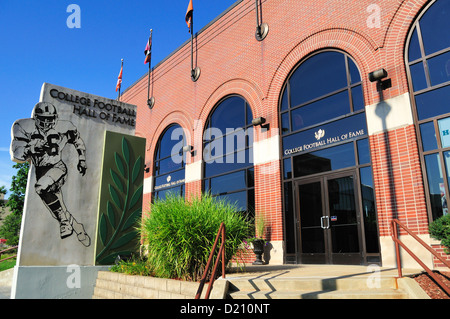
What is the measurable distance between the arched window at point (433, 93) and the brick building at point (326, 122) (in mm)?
24

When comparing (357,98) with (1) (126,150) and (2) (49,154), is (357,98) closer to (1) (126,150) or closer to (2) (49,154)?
(1) (126,150)

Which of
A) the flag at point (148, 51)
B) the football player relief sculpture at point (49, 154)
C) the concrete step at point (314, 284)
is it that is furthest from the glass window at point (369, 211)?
the flag at point (148, 51)

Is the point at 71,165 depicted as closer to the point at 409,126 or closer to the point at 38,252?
the point at 38,252

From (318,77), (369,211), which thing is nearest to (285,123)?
(318,77)

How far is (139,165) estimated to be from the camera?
35.4 ft

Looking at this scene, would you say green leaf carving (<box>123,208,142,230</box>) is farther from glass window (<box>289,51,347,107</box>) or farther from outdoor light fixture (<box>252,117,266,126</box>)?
glass window (<box>289,51,347,107</box>)

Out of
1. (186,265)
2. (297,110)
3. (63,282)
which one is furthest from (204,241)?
(297,110)

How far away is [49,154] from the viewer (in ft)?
30.0

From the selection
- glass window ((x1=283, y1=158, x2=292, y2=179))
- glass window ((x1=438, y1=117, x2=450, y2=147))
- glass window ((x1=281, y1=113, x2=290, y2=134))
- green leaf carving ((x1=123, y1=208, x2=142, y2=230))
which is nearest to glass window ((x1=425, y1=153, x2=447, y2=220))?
glass window ((x1=438, y1=117, x2=450, y2=147))

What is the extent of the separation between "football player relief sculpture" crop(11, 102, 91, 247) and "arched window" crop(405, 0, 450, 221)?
8.87m

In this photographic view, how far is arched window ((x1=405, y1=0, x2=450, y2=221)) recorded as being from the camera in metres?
8.11

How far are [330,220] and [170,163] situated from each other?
9985 mm

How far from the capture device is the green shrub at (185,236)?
6.84m
